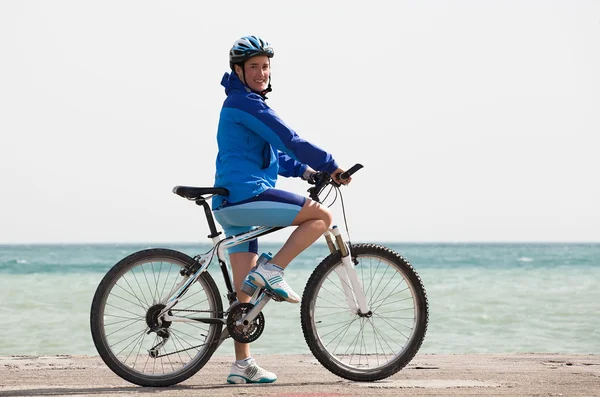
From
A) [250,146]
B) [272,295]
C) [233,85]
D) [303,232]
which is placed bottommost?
[272,295]

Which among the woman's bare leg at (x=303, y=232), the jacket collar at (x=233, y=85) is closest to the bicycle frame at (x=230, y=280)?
the woman's bare leg at (x=303, y=232)

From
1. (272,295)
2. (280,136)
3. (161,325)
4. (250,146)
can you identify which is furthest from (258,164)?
(161,325)

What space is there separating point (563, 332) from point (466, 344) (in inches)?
76.6

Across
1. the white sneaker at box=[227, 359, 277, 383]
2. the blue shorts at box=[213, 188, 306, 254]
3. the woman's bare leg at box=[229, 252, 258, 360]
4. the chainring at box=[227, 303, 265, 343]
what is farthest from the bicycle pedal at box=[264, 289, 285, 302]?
the white sneaker at box=[227, 359, 277, 383]

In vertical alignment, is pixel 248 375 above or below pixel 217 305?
below

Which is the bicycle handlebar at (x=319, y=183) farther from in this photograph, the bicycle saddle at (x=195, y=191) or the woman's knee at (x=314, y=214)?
the bicycle saddle at (x=195, y=191)

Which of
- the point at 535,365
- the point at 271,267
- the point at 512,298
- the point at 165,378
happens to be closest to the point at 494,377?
the point at 535,365

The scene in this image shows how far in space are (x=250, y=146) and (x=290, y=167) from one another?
53cm

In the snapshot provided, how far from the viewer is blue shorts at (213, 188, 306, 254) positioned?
5.10m

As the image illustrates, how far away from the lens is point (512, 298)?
18.5 meters

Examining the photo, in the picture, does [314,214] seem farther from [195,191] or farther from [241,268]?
[195,191]

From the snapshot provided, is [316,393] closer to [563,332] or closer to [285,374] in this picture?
[285,374]

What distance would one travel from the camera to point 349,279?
5.38 meters

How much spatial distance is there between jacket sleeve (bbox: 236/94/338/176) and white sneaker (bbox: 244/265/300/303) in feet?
2.11
